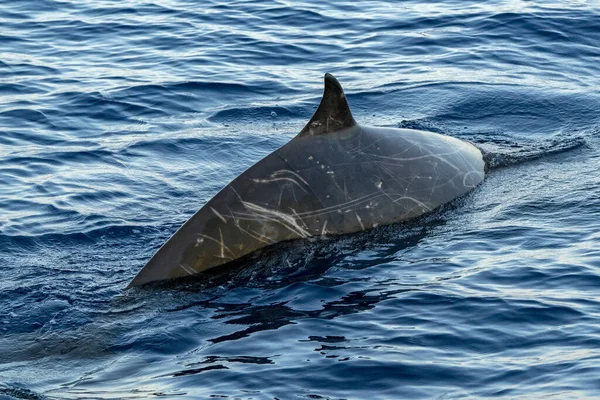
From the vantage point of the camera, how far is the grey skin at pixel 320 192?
10.5 meters

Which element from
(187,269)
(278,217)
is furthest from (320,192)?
(187,269)

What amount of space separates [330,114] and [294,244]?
1.45m

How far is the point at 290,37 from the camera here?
23.2m

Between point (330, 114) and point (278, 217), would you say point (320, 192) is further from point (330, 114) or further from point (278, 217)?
point (330, 114)

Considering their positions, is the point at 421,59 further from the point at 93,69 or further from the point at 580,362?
the point at 580,362

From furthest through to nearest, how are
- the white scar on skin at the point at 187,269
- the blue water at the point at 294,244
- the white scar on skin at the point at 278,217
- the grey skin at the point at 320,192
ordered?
the white scar on skin at the point at 278,217, the grey skin at the point at 320,192, the white scar on skin at the point at 187,269, the blue water at the point at 294,244

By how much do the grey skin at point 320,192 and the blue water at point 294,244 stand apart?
0.67 feet

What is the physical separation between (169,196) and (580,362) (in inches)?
275

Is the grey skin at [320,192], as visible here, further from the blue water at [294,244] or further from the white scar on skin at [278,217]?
the blue water at [294,244]

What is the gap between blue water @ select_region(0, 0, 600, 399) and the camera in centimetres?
871

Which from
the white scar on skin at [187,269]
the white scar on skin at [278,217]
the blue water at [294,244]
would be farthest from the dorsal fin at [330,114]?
the white scar on skin at [187,269]

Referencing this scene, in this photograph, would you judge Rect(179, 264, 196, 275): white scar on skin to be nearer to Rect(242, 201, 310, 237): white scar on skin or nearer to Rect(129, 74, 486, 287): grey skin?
Rect(129, 74, 486, 287): grey skin

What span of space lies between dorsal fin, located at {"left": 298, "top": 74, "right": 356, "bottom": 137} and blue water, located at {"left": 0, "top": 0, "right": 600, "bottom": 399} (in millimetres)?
1177

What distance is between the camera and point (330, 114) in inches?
445
